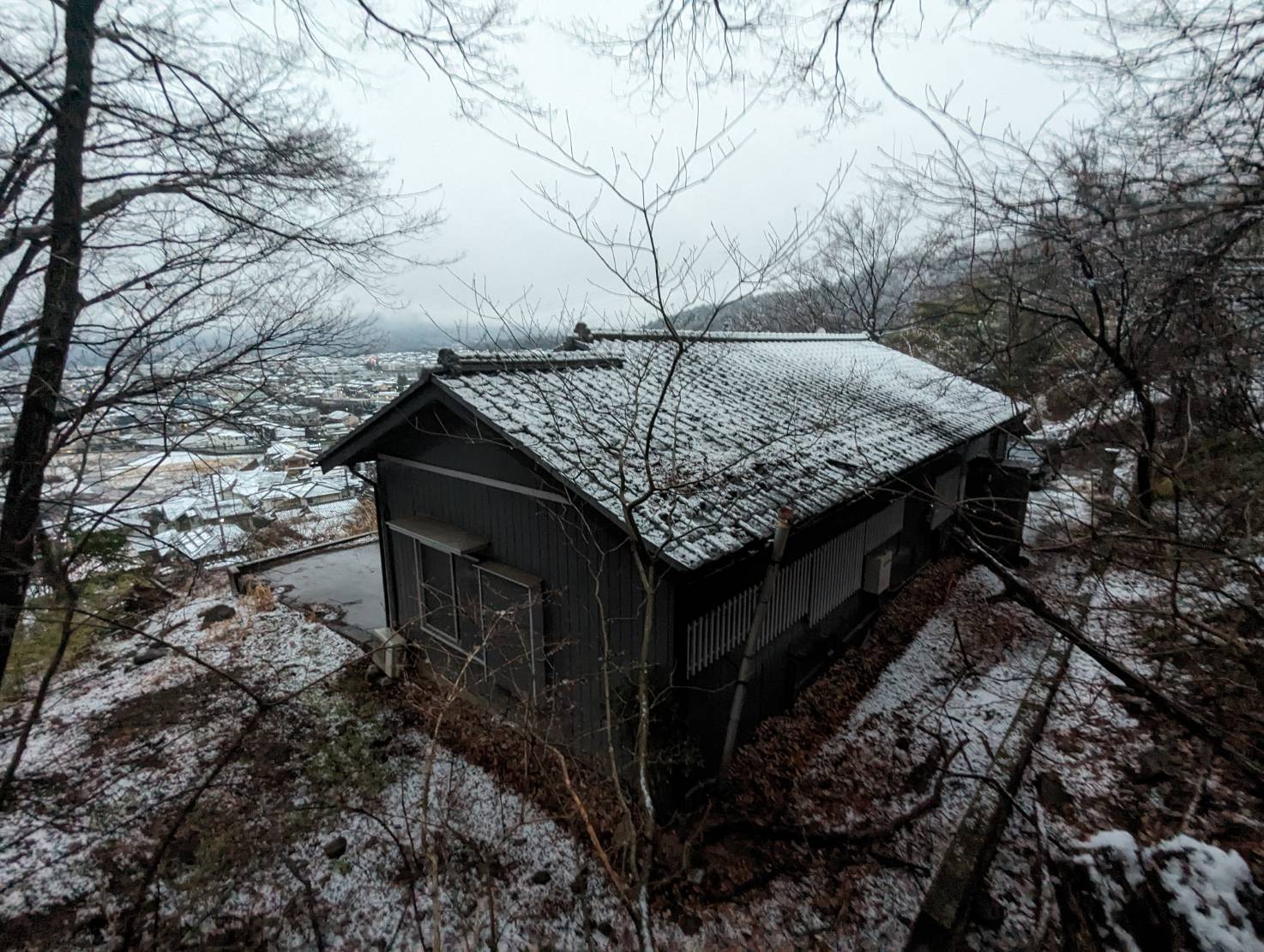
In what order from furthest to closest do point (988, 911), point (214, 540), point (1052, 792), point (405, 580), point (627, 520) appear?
point (214, 540)
point (405, 580)
point (1052, 792)
point (988, 911)
point (627, 520)

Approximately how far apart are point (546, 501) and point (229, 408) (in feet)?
10.2

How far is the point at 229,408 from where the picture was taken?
5445mm

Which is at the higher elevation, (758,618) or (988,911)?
(758,618)

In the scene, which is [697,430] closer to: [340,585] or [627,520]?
[627,520]

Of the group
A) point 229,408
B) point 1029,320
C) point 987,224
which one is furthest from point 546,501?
point 1029,320

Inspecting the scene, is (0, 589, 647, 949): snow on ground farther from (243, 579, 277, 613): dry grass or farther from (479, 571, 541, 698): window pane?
(243, 579, 277, 613): dry grass

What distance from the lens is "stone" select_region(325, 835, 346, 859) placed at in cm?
508

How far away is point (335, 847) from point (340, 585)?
6132 millimetres

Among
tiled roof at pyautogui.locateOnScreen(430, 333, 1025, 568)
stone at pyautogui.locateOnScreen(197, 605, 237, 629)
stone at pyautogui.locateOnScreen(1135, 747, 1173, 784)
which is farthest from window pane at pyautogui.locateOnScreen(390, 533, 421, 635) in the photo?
stone at pyautogui.locateOnScreen(1135, 747, 1173, 784)

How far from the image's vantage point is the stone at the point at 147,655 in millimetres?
8438

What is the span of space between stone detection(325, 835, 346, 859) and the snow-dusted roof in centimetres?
390

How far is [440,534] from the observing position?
21.4ft

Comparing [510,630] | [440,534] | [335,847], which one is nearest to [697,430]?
[510,630]

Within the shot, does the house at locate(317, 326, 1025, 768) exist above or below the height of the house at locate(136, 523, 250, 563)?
above
